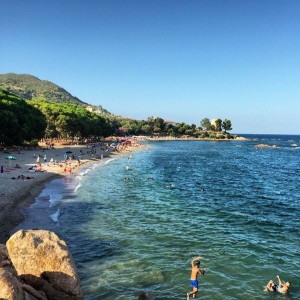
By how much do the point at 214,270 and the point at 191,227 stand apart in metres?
8.65

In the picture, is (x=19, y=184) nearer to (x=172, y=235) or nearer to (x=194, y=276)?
(x=172, y=235)

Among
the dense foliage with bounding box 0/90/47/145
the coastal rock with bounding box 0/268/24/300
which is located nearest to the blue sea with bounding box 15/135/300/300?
the coastal rock with bounding box 0/268/24/300

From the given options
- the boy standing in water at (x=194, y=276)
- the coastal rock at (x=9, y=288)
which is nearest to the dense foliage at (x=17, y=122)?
the boy standing in water at (x=194, y=276)

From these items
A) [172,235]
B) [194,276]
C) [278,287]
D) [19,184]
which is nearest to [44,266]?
[194,276]

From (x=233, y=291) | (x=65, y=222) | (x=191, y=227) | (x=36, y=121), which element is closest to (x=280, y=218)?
(x=191, y=227)

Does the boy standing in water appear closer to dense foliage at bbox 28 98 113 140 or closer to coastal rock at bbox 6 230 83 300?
coastal rock at bbox 6 230 83 300

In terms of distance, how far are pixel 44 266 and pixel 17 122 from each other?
7386cm

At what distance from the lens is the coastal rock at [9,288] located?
9396 millimetres

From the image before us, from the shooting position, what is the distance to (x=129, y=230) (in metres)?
27.9

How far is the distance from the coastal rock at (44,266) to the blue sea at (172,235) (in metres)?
4.15

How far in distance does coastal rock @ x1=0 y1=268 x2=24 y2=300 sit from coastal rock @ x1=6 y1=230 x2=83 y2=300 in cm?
300

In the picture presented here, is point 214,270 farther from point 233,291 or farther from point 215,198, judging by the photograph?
point 215,198

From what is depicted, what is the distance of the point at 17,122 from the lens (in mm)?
81562

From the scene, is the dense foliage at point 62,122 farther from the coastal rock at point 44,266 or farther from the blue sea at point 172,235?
the coastal rock at point 44,266
